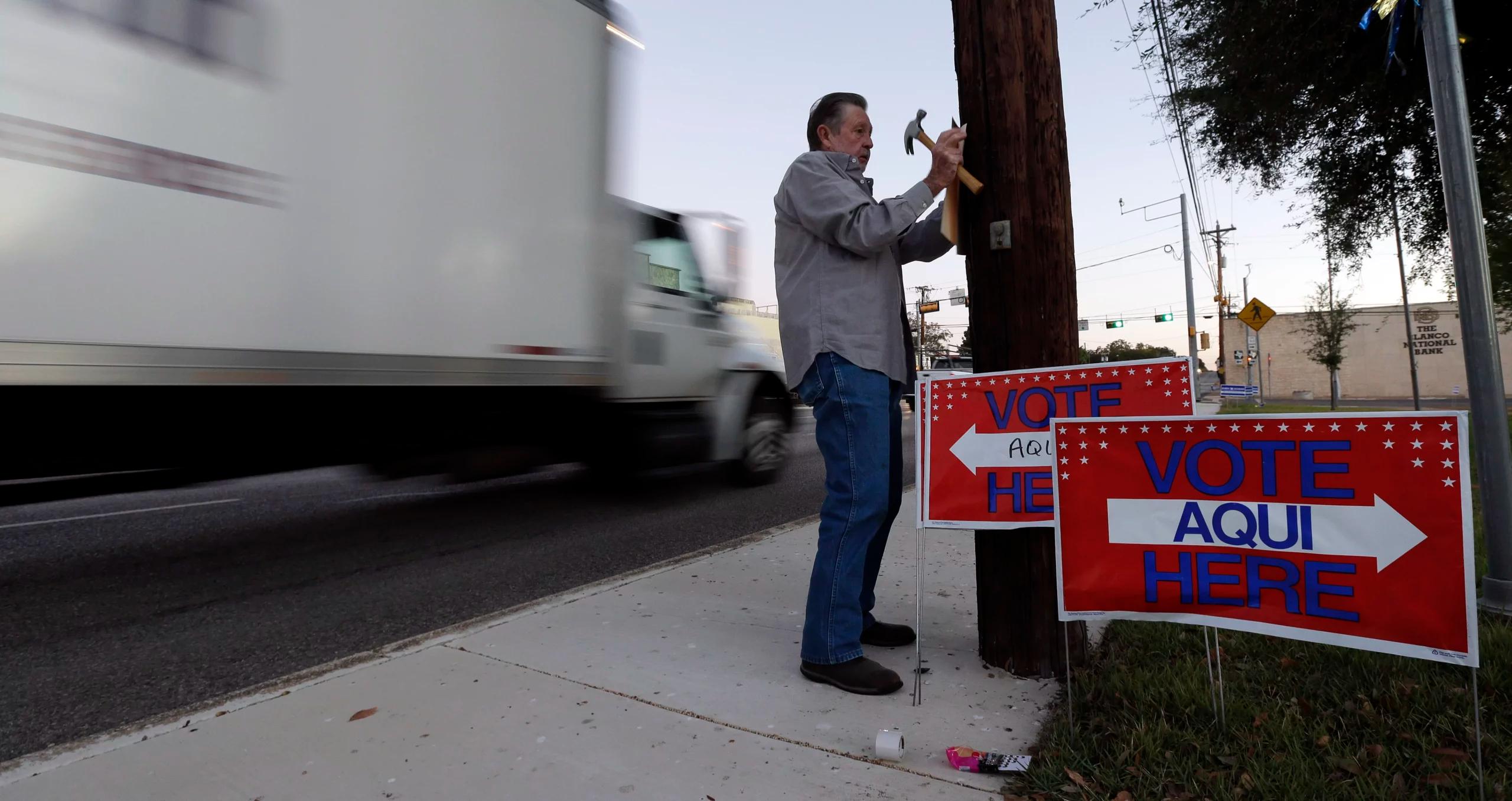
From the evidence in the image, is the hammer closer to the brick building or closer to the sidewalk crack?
the sidewalk crack

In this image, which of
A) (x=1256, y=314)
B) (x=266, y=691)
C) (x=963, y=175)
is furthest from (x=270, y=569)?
(x=1256, y=314)

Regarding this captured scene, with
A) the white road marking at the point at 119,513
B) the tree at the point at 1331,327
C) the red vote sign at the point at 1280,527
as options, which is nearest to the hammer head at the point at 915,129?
the red vote sign at the point at 1280,527

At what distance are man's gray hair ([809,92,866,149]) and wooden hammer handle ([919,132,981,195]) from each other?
1.14ft

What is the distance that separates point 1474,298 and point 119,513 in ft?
28.2

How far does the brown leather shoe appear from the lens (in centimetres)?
258

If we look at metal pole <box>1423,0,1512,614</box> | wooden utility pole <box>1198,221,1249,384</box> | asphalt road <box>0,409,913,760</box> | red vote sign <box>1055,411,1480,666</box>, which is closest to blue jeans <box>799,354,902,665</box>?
red vote sign <box>1055,411,1480,666</box>

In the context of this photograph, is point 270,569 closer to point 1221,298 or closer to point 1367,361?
point 1221,298

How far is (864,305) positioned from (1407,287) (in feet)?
84.1

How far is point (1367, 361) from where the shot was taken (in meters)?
54.0

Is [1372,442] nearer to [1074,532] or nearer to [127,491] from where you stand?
[1074,532]

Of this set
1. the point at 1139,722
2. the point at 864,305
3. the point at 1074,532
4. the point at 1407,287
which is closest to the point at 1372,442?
the point at 1074,532

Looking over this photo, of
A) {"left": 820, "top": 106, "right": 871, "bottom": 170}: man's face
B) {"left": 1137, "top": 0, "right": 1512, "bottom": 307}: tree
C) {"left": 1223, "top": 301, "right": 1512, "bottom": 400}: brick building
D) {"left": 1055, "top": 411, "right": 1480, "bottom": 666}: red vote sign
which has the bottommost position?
{"left": 1055, "top": 411, "right": 1480, "bottom": 666}: red vote sign

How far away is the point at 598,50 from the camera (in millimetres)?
5668

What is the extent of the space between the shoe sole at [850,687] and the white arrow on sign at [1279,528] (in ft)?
2.71
